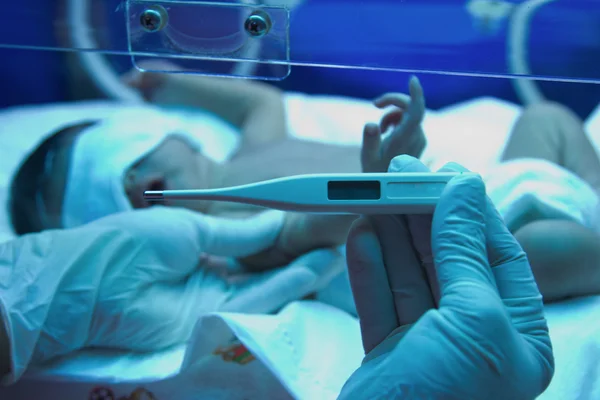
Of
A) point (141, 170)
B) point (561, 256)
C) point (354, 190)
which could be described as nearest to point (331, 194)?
point (354, 190)

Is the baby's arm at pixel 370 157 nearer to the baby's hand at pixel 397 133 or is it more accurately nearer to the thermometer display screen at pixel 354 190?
the baby's hand at pixel 397 133

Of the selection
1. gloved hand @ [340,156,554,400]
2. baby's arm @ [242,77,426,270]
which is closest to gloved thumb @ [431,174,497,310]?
gloved hand @ [340,156,554,400]

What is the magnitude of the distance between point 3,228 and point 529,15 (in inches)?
43.6

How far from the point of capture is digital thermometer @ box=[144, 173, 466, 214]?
53cm

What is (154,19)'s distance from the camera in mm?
789

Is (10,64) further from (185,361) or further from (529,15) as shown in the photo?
(529,15)

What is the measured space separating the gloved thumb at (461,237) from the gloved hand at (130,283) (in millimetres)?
448

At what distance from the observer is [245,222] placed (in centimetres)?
109

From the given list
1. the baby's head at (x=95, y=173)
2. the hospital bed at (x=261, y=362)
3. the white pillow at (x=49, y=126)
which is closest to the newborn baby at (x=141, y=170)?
the baby's head at (x=95, y=173)

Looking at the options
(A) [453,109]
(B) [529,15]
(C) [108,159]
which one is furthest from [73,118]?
(B) [529,15]

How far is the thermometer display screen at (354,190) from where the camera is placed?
21.3 inches

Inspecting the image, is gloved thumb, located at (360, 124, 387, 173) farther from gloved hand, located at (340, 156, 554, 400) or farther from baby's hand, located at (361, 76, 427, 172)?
gloved hand, located at (340, 156, 554, 400)

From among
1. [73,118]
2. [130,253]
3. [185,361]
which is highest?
[73,118]

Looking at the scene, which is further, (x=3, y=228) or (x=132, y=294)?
(x=3, y=228)
